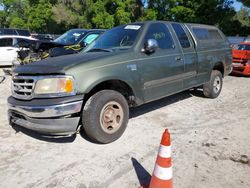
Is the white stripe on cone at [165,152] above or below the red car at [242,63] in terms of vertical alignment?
below

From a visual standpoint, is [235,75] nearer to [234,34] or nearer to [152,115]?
[152,115]

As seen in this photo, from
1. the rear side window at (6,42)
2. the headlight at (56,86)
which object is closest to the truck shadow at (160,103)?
the headlight at (56,86)

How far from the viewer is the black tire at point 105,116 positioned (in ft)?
13.1

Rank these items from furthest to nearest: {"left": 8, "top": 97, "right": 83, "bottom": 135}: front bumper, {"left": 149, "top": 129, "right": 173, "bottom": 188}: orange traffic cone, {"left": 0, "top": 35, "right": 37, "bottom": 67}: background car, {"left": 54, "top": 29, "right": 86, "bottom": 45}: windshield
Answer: {"left": 0, "top": 35, "right": 37, "bottom": 67}: background car, {"left": 54, "top": 29, "right": 86, "bottom": 45}: windshield, {"left": 8, "top": 97, "right": 83, "bottom": 135}: front bumper, {"left": 149, "top": 129, "right": 173, "bottom": 188}: orange traffic cone

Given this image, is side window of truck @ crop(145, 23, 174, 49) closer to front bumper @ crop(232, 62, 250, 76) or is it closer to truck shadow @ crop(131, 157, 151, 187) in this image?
truck shadow @ crop(131, 157, 151, 187)

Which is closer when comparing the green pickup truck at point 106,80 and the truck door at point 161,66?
the green pickup truck at point 106,80

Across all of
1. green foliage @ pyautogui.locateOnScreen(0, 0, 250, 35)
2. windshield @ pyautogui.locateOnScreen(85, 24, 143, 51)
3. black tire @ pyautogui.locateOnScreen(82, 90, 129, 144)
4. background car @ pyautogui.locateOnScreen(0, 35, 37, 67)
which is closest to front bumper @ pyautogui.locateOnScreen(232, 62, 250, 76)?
windshield @ pyautogui.locateOnScreen(85, 24, 143, 51)

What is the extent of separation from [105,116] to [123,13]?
111ft

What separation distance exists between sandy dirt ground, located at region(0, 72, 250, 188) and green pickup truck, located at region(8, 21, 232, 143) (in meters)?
0.38

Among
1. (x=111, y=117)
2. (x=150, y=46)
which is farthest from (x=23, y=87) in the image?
(x=150, y=46)

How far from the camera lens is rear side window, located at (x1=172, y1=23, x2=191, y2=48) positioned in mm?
5695

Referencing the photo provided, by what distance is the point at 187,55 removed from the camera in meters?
5.73

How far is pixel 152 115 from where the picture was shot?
571cm

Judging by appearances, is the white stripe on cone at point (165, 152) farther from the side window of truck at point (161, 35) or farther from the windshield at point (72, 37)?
the windshield at point (72, 37)
